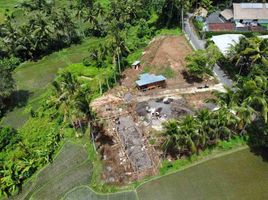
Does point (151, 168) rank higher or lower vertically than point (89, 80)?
lower

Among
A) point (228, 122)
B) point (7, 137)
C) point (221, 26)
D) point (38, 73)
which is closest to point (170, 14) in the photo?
point (221, 26)

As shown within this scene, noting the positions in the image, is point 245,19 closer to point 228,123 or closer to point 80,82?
point 228,123

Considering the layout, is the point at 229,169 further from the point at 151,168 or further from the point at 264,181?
the point at 151,168

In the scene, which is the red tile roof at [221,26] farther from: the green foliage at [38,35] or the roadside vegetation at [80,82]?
the green foliage at [38,35]

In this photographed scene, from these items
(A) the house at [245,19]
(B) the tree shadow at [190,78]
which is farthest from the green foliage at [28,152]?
(A) the house at [245,19]

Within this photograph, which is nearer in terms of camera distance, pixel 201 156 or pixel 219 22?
pixel 201 156

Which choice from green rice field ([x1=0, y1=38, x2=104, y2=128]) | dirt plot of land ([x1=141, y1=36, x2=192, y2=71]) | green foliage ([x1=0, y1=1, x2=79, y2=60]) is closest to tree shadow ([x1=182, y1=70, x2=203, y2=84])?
dirt plot of land ([x1=141, y1=36, x2=192, y2=71])

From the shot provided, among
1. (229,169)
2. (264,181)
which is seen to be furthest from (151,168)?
(264,181)
